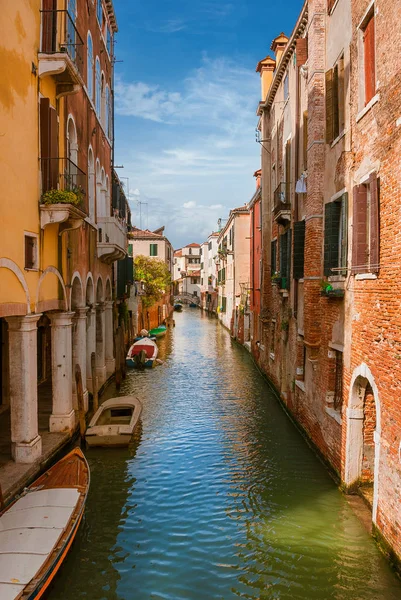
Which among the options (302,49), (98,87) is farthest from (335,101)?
(98,87)

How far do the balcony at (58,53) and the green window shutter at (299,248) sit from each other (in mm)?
6224

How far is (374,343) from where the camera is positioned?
26.7 feet

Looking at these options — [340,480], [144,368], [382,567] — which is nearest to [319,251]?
[340,480]

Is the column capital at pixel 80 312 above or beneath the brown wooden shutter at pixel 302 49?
beneath

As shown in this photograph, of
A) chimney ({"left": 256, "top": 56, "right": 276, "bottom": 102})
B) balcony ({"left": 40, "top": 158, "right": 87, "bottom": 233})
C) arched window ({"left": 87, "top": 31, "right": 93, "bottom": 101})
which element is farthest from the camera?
chimney ({"left": 256, "top": 56, "right": 276, "bottom": 102})

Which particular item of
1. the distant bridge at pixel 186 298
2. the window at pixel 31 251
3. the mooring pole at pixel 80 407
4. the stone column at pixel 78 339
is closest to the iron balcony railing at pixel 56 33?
the window at pixel 31 251

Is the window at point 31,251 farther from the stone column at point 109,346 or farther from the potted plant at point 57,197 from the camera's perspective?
the stone column at point 109,346

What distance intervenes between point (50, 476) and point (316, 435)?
5.95 metres

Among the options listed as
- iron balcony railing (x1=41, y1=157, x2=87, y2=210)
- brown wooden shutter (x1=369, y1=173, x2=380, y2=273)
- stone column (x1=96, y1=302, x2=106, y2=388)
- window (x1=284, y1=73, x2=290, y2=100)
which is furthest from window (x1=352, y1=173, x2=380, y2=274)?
stone column (x1=96, y1=302, x2=106, y2=388)

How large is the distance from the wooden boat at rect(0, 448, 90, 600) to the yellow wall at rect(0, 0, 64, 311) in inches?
119

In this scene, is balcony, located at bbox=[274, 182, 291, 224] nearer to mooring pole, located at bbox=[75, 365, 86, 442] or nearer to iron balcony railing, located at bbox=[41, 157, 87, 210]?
iron balcony railing, located at bbox=[41, 157, 87, 210]

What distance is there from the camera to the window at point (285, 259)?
1628 cm

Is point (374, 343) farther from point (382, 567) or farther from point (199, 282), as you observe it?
point (199, 282)

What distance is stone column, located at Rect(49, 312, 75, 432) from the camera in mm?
12594
